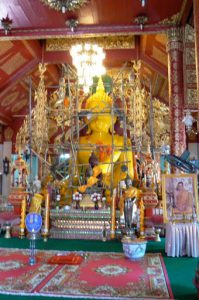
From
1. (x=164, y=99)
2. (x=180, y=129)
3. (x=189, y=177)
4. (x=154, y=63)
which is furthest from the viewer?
(x=164, y=99)

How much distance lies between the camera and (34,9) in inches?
259

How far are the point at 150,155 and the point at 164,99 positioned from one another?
5.81 meters

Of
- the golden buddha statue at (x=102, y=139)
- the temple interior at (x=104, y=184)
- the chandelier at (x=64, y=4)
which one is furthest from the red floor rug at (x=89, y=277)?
the golden buddha statue at (x=102, y=139)

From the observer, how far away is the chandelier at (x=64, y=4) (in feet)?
20.8

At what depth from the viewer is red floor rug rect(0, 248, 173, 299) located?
11.1 feet

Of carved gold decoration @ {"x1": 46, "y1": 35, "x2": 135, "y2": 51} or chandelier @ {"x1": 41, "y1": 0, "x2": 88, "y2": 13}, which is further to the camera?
carved gold decoration @ {"x1": 46, "y1": 35, "x2": 135, "y2": 51}

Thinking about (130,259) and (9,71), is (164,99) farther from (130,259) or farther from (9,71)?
(130,259)

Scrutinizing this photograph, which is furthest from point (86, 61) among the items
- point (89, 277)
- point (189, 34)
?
point (89, 277)

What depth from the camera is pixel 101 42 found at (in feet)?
31.9

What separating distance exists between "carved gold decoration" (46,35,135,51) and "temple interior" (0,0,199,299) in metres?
0.03

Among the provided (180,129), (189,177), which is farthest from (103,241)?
(180,129)

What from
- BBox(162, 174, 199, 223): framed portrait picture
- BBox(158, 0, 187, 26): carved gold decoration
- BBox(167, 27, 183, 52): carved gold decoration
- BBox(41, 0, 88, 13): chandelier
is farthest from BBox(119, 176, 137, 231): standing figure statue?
BBox(41, 0, 88, 13): chandelier

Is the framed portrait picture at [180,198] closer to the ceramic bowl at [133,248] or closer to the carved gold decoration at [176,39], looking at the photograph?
the ceramic bowl at [133,248]

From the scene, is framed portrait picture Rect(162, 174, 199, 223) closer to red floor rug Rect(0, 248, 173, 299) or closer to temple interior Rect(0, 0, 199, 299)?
temple interior Rect(0, 0, 199, 299)
